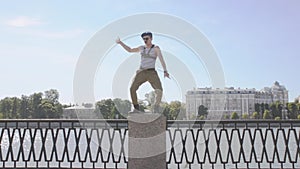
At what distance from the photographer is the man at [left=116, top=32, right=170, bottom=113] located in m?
5.09

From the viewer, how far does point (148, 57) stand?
16.7 ft

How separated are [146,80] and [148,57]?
1.11 feet

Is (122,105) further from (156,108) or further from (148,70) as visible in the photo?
(148,70)

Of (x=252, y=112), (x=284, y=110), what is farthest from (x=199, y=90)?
(x=284, y=110)

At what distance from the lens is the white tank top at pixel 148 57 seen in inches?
200

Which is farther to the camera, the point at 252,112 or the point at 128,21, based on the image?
the point at 252,112

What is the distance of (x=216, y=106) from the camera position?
618cm

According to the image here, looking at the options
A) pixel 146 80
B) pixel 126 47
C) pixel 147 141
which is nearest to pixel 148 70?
pixel 146 80

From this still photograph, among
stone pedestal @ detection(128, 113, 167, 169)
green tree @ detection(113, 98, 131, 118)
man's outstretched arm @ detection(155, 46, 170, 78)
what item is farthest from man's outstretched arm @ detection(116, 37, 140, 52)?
stone pedestal @ detection(128, 113, 167, 169)

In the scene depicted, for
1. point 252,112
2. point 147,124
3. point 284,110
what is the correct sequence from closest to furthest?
1. point 147,124
2. point 252,112
3. point 284,110

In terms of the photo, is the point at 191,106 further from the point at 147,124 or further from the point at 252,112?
the point at 252,112

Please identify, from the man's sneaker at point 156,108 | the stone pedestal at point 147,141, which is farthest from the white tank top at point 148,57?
the stone pedestal at point 147,141

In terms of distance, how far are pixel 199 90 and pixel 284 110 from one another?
96.7 ft

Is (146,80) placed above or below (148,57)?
below
